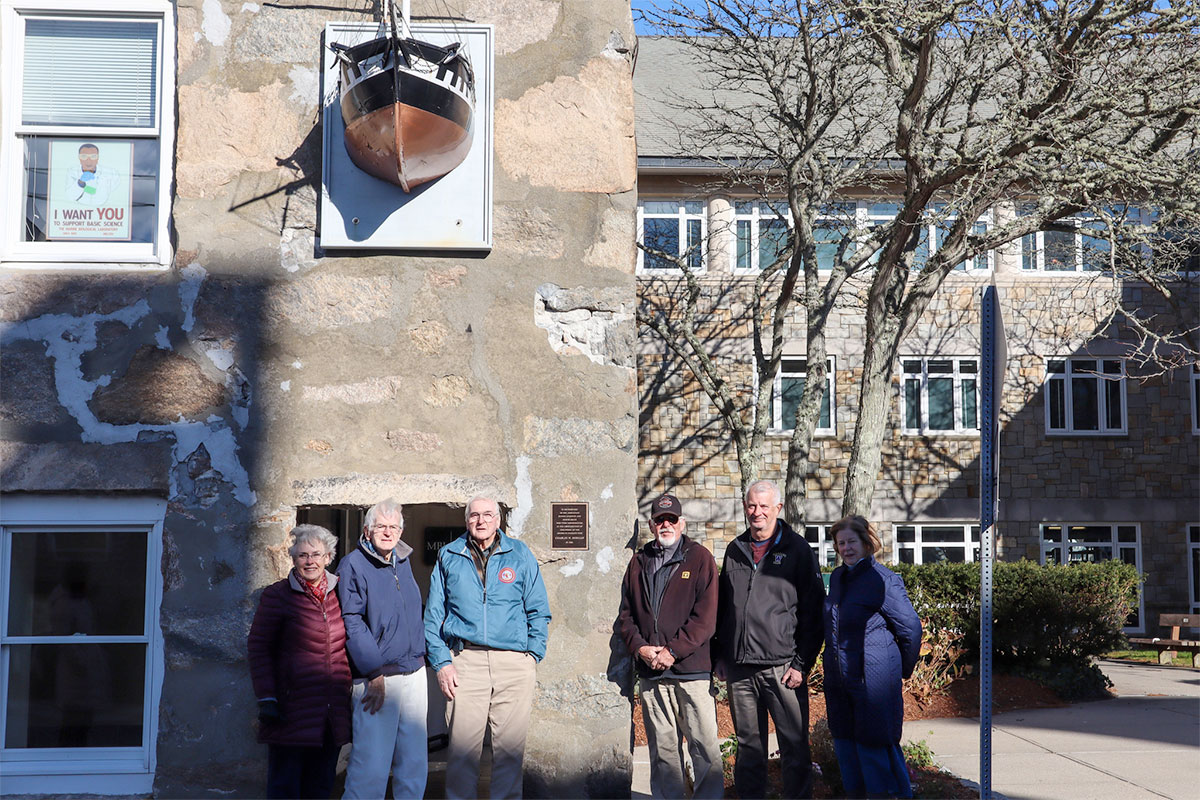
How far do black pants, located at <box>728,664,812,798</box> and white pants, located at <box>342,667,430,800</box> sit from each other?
63.1 inches

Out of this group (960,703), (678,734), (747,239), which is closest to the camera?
→ (678,734)

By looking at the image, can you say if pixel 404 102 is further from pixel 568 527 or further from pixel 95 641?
pixel 95 641

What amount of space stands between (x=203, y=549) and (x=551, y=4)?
3331mm

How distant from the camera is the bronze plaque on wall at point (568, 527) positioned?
540 cm

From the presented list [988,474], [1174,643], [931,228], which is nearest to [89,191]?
[988,474]

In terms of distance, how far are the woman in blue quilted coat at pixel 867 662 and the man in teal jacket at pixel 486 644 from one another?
4.96 feet

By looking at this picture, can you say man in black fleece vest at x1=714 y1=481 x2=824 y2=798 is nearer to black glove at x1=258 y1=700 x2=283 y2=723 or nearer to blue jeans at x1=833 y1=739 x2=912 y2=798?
blue jeans at x1=833 y1=739 x2=912 y2=798

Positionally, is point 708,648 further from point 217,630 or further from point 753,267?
→ point 753,267

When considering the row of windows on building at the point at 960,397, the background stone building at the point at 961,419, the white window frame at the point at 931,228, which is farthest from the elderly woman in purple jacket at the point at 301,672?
the row of windows on building at the point at 960,397

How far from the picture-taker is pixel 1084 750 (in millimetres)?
8234

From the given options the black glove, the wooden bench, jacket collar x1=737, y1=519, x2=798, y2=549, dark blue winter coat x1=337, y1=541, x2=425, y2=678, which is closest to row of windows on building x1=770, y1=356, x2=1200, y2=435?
the wooden bench

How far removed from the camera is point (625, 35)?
5.68 m

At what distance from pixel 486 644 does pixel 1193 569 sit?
1776cm

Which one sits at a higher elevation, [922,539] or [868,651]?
[868,651]
